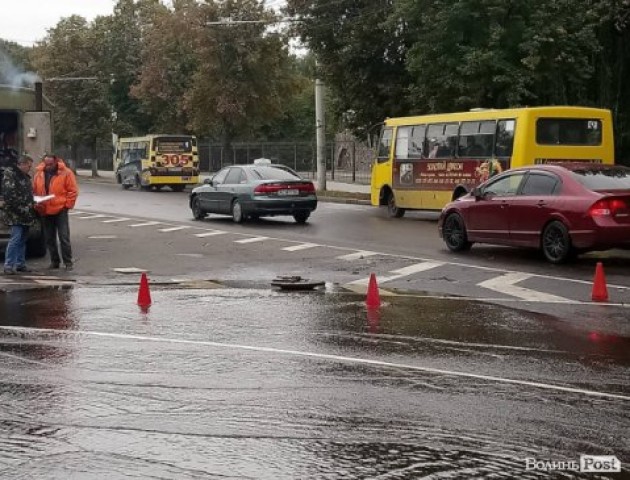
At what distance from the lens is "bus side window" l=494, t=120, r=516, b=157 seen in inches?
886

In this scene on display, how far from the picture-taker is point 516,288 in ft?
41.9

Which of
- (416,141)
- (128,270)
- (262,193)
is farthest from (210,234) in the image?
(416,141)

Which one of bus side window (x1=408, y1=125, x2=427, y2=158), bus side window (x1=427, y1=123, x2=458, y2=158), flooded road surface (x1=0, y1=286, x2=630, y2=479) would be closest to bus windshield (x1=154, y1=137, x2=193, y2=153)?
bus side window (x1=408, y1=125, x2=427, y2=158)

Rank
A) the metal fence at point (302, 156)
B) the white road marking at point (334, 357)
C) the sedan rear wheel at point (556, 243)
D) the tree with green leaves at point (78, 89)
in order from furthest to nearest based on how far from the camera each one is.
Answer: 1. the tree with green leaves at point (78, 89)
2. the metal fence at point (302, 156)
3. the sedan rear wheel at point (556, 243)
4. the white road marking at point (334, 357)

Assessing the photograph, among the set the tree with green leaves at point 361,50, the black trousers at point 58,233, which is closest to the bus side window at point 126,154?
the tree with green leaves at point 361,50

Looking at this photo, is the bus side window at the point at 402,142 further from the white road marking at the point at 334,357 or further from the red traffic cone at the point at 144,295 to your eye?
the white road marking at the point at 334,357

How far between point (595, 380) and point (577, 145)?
16264mm

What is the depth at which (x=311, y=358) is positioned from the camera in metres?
8.16

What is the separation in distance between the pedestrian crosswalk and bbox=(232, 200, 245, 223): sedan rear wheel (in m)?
4.28

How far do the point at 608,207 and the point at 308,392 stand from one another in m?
8.99

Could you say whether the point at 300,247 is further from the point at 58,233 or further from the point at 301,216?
the point at 301,216

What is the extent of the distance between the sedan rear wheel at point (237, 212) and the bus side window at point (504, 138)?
676cm

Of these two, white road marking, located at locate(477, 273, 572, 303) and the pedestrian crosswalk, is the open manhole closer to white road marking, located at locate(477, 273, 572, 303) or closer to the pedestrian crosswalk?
the pedestrian crosswalk

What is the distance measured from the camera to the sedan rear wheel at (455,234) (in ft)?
56.7
